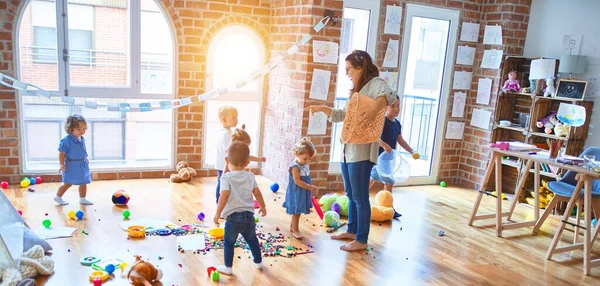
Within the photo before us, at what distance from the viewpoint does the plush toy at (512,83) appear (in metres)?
5.38

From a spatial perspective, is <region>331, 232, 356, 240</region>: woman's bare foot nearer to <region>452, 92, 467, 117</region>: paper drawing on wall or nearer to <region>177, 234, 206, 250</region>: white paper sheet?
<region>177, 234, 206, 250</region>: white paper sheet

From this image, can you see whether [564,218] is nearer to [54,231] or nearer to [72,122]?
[54,231]

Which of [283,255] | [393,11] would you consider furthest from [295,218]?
[393,11]

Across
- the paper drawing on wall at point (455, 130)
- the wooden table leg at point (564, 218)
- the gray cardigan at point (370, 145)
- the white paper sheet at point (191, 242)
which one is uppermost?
the gray cardigan at point (370, 145)

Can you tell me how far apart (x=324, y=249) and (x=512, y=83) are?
3157mm

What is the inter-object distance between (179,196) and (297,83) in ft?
5.22

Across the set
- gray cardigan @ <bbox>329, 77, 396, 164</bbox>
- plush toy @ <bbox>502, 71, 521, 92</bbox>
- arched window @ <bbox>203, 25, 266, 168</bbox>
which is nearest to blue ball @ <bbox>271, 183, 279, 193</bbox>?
arched window @ <bbox>203, 25, 266, 168</bbox>

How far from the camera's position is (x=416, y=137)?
20.7ft

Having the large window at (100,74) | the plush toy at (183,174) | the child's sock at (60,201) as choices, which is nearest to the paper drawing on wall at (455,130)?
the plush toy at (183,174)

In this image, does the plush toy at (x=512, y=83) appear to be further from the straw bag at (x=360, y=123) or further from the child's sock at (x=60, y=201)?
→ the child's sock at (x=60, y=201)

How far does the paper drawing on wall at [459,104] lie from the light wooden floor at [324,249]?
1400mm

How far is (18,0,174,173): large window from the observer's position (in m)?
4.56

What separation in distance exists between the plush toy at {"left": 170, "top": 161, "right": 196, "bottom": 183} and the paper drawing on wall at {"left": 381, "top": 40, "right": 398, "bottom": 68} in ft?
7.76

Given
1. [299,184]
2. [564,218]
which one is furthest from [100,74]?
[564,218]
